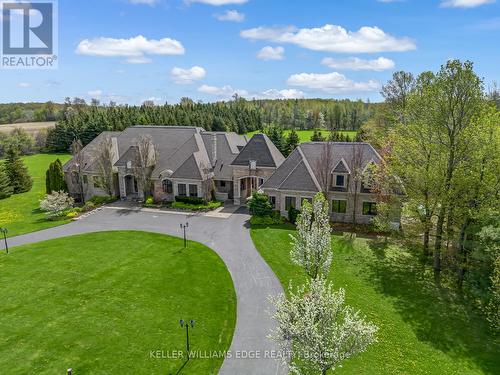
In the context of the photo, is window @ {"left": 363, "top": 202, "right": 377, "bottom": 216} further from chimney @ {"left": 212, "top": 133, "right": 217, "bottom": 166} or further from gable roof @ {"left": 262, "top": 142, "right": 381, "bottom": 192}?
chimney @ {"left": 212, "top": 133, "right": 217, "bottom": 166}

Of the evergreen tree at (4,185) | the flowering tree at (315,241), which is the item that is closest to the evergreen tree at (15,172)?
the evergreen tree at (4,185)

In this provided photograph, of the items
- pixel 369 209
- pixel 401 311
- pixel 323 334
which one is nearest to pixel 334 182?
pixel 369 209

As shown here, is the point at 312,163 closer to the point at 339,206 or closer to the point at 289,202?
the point at 289,202

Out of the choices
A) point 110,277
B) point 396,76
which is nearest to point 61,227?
point 110,277

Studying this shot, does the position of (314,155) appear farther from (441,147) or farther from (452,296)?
(452,296)

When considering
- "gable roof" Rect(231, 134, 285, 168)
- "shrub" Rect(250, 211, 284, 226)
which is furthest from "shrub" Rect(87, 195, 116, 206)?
"shrub" Rect(250, 211, 284, 226)

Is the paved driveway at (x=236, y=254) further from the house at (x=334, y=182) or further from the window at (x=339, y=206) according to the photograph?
the window at (x=339, y=206)
